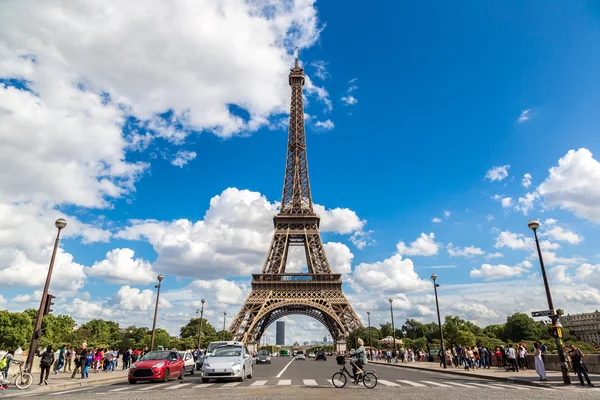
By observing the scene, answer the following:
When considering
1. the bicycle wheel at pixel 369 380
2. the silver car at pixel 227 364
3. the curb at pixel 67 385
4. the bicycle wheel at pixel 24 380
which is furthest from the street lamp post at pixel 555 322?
the bicycle wheel at pixel 24 380

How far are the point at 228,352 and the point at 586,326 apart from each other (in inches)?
6701

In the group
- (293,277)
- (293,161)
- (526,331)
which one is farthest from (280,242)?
(526,331)

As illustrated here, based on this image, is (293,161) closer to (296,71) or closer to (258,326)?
(296,71)

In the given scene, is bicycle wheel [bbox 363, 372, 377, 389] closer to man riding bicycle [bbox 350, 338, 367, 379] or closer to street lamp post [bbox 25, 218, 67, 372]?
man riding bicycle [bbox 350, 338, 367, 379]

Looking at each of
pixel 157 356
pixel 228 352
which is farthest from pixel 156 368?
pixel 228 352

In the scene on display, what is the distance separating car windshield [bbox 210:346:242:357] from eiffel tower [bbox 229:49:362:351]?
146 feet

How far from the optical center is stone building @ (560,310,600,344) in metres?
139

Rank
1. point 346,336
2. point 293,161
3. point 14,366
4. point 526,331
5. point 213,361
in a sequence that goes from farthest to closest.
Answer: point 526,331
point 293,161
point 346,336
point 14,366
point 213,361

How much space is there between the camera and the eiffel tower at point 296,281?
64750 millimetres

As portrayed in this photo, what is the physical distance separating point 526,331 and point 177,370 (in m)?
98.5

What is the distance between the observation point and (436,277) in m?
32.3

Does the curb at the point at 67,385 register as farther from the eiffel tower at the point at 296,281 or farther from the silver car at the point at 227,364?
the eiffel tower at the point at 296,281

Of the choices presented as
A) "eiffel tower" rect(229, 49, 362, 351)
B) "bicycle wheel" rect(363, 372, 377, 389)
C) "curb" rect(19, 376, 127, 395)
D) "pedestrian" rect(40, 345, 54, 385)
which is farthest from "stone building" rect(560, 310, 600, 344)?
"pedestrian" rect(40, 345, 54, 385)

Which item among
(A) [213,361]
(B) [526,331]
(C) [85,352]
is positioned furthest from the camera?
(B) [526,331]
